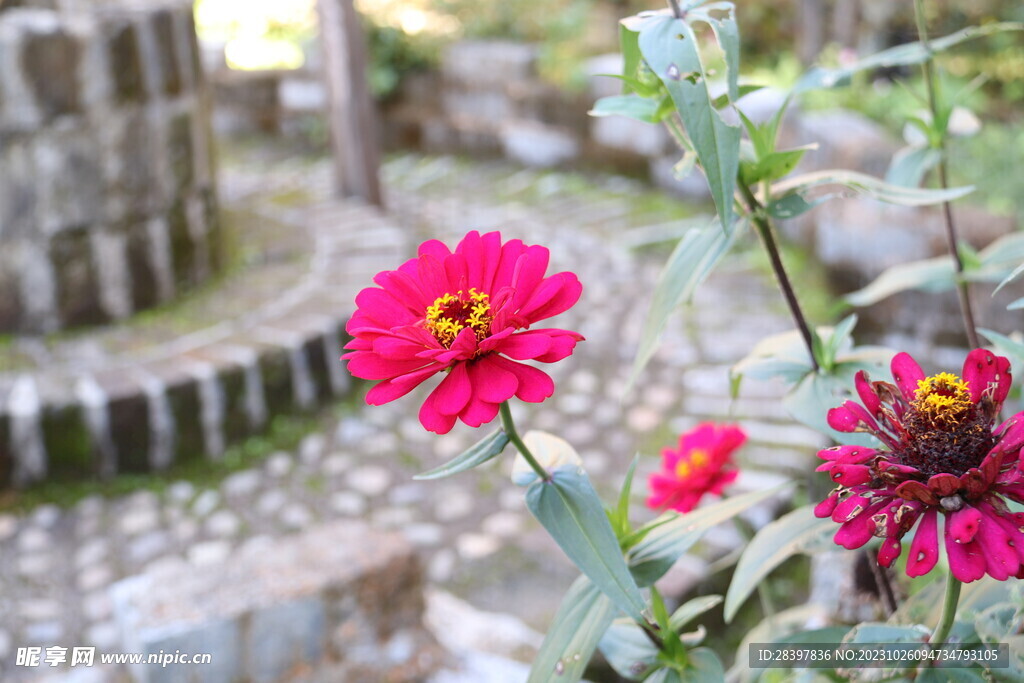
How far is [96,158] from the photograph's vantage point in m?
3.48

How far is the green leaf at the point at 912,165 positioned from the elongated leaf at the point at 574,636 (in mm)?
676

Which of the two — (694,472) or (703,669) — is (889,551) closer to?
(703,669)

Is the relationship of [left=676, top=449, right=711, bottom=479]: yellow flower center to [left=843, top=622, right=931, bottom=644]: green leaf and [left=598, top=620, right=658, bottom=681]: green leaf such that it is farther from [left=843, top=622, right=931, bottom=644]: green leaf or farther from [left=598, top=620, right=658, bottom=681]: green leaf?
[left=843, top=622, right=931, bottom=644]: green leaf

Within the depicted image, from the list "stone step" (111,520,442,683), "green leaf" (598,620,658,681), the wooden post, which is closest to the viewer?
"green leaf" (598,620,658,681)

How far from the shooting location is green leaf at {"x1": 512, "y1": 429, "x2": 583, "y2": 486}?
0.85 metres

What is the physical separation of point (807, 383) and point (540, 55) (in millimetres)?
5268

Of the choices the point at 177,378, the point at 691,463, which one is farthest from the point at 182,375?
the point at 691,463

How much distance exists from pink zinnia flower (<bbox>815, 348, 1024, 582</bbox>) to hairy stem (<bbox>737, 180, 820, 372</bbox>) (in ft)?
0.72

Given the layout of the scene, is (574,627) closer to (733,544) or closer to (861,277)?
(733,544)

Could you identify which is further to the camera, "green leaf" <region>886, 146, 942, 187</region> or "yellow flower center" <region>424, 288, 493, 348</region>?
"green leaf" <region>886, 146, 942, 187</region>

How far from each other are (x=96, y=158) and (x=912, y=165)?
2993 millimetres

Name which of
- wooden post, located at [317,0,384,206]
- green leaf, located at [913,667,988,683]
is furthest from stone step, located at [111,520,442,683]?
wooden post, located at [317,0,384,206]

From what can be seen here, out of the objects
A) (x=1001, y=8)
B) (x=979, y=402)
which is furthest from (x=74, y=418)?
(x=1001, y=8)

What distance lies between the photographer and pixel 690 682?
0.89 m
